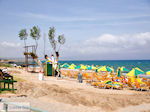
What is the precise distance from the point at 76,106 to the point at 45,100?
1578 millimetres


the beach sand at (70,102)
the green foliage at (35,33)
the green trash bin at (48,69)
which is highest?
the green foliage at (35,33)

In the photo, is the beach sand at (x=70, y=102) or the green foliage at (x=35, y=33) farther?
the green foliage at (x=35, y=33)

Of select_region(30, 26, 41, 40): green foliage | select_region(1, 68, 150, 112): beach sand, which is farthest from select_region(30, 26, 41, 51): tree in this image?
select_region(1, 68, 150, 112): beach sand

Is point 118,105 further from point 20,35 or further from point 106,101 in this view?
point 20,35

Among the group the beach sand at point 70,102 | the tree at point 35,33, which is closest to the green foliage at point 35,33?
the tree at point 35,33

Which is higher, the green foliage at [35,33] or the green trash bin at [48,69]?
the green foliage at [35,33]

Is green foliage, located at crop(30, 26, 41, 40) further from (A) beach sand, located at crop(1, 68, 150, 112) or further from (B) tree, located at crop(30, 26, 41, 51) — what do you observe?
(A) beach sand, located at crop(1, 68, 150, 112)

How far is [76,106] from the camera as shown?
29.6 ft

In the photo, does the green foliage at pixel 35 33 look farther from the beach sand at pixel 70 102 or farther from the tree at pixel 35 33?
the beach sand at pixel 70 102

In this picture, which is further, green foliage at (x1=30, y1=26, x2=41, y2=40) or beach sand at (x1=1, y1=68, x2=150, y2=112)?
green foliage at (x1=30, y1=26, x2=41, y2=40)

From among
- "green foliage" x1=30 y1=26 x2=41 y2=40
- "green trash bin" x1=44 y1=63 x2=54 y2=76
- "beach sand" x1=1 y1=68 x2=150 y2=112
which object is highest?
"green foliage" x1=30 y1=26 x2=41 y2=40

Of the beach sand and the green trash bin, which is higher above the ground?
the green trash bin

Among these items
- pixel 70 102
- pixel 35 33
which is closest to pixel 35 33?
pixel 35 33

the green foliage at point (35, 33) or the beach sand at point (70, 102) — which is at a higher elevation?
the green foliage at point (35, 33)
